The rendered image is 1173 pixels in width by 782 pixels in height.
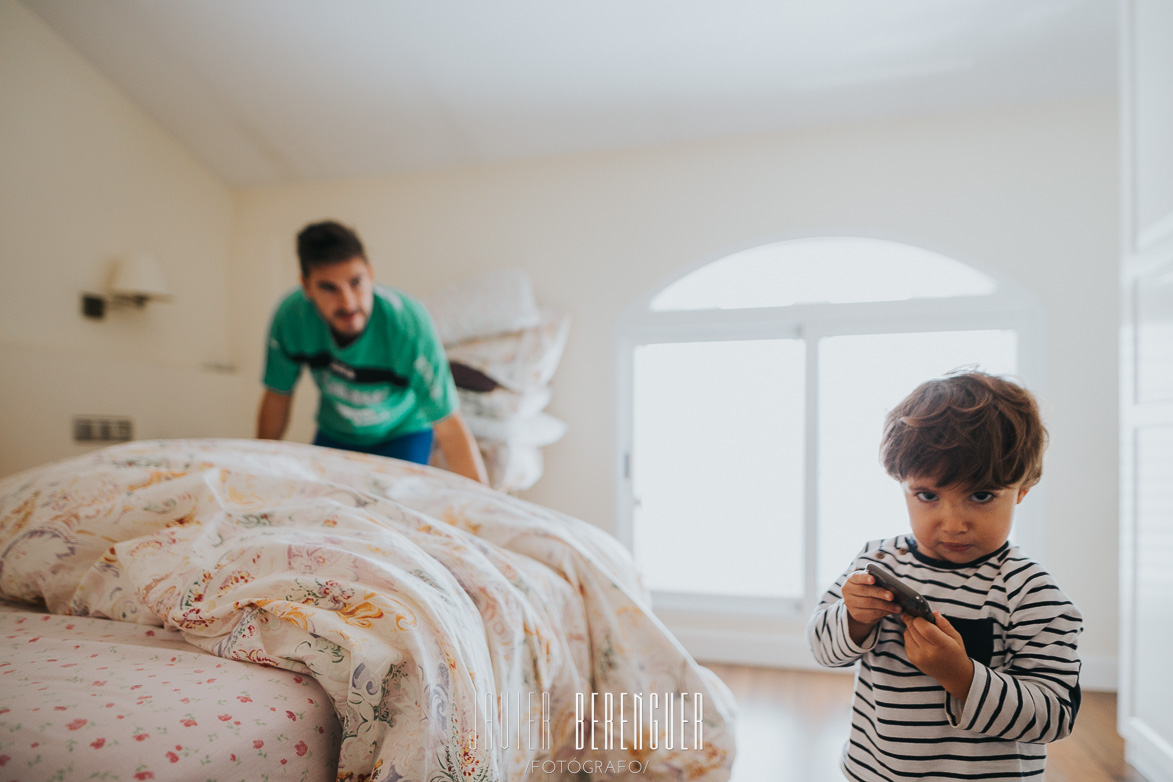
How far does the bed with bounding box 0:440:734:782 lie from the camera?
0.75m

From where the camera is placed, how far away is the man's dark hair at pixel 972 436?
0.83m

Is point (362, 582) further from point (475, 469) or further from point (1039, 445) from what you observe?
point (475, 469)

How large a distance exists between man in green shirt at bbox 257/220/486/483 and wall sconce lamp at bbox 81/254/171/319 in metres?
0.91

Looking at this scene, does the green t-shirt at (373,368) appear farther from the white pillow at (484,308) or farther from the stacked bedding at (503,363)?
the white pillow at (484,308)

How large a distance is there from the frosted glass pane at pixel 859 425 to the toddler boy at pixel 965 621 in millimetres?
1845

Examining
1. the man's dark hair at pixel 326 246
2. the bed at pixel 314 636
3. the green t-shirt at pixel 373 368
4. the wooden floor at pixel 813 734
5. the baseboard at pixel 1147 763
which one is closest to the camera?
the bed at pixel 314 636

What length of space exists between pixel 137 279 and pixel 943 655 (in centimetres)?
288

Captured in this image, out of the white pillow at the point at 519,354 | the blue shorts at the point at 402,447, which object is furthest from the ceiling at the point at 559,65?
the blue shorts at the point at 402,447

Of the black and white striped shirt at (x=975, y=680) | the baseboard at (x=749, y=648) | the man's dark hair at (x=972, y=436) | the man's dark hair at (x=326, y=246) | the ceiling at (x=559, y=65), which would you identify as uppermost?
the ceiling at (x=559, y=65)

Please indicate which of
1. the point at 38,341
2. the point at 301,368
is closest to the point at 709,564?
the point at 301,368

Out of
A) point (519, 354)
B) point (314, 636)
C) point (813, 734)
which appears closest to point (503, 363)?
point (519, 354)

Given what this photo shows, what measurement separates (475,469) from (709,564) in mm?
1228

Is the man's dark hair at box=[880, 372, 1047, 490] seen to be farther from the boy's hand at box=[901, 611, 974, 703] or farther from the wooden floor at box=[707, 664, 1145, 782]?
the wooden floor at box=[707, 664, 1145, 782]

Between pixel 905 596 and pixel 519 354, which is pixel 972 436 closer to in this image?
pixel 905 596
